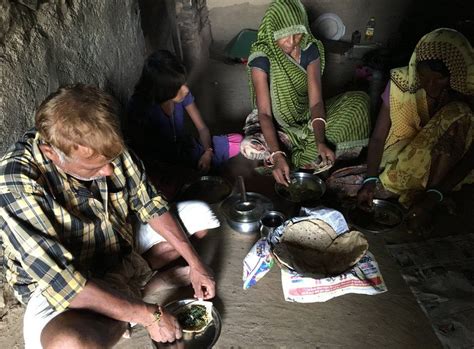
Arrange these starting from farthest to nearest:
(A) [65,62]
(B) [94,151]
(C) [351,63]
→ (C) [351,63] → (A) [65,62] → (B) [94,151]

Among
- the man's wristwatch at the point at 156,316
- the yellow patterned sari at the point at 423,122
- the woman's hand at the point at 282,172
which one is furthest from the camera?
the woman's hand at the point at 282,172

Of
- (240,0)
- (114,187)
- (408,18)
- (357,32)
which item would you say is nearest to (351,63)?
(357,32)

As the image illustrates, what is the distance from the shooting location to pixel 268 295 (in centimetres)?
184

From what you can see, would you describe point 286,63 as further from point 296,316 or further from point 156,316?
point 156,316

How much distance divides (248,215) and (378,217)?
738 millimetres

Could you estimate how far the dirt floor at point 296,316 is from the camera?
1.63 metres

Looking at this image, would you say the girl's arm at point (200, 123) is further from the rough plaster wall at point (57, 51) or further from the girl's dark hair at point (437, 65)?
the girl's dark hair at point (437, 65)

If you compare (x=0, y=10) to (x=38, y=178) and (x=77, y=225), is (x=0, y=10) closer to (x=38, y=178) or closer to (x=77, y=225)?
(x=38, y=178)

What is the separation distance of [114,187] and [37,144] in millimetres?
345

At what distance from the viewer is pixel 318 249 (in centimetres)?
189

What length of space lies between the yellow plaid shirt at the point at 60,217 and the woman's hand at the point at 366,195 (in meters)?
1.19

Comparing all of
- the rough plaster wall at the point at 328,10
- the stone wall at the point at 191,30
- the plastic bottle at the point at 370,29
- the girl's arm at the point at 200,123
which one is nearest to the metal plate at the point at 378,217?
the girl's arm at the point at 200,123

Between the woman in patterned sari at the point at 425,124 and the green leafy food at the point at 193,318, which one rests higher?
the woman in patterned sari at the point at 425,124

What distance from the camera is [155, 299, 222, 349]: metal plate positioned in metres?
1.55
